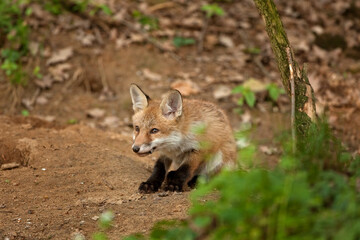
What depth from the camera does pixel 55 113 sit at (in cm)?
816

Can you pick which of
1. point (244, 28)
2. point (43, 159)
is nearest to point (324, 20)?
point (244, 28)

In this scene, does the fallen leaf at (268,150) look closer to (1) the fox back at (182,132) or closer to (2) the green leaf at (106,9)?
(1) the fox back at (182,132)

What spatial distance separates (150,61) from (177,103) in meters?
4.14

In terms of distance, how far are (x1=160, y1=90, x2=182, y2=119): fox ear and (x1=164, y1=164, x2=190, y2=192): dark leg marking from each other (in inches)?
23.3

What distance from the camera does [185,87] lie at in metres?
8.51

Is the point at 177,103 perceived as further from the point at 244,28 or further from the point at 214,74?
the point at 244,28

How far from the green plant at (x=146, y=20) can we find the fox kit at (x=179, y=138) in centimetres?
461

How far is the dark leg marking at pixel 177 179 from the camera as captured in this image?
195 inches

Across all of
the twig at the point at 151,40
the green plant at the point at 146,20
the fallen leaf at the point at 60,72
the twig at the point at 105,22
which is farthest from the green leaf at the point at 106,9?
the fallen leaf at the point at 60,72

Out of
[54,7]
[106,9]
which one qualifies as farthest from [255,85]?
[54,7]

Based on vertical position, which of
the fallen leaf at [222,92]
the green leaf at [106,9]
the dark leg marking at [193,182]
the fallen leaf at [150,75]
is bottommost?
the dark leg marking at [193,182]

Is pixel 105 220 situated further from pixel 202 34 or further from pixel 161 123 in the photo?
pixel 202 34

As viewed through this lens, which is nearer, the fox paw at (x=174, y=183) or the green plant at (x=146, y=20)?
the fox paw at (x=174, y=183)

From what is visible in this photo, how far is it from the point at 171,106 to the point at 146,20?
16.7ft
